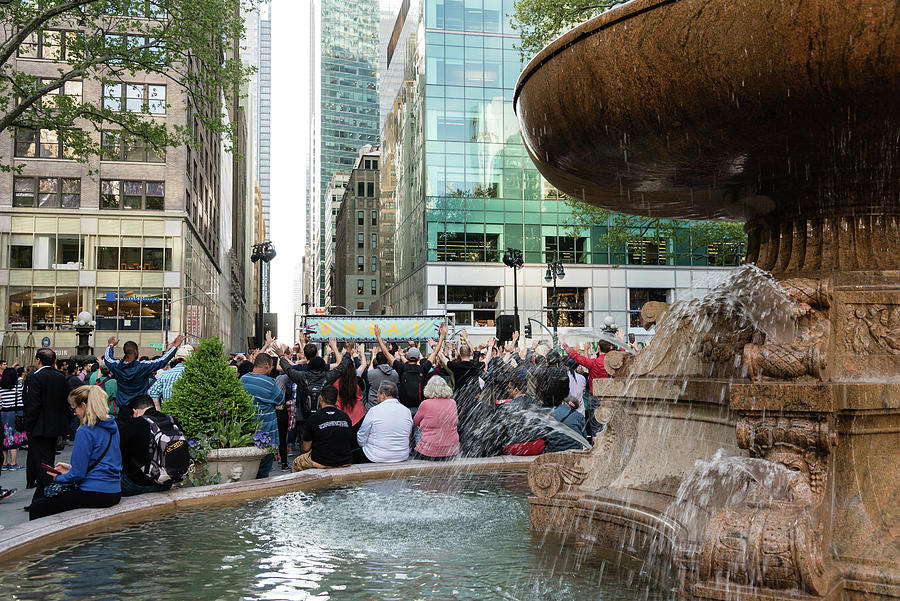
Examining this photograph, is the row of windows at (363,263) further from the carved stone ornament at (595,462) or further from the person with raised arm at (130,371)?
the carved stone ornament at (595,462)

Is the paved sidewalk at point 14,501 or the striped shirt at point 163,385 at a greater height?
the striped shirt at point 163,385

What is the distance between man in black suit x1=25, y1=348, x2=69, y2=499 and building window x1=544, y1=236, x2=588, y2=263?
43.8 meters

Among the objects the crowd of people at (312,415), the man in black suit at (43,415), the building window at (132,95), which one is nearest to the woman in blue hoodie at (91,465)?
the crowd of people at (312,415)

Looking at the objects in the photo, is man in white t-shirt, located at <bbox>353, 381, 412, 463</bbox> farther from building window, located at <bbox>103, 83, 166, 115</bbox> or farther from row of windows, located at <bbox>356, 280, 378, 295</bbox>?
row of windows, located at <bbox>356, 280, 378, 295</bbox>

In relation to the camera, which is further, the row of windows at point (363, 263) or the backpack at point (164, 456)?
the row of windows at point (363, 263)

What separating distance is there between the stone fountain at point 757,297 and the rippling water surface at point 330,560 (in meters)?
0.54

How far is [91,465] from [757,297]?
17.9 feet

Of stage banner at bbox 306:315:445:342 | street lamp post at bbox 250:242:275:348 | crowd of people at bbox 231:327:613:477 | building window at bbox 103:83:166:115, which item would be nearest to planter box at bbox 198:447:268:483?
crowd of people at bbox 231:327:613:477

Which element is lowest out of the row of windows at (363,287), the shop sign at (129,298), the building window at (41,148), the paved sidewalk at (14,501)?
the paved sidewalk at (14,501)

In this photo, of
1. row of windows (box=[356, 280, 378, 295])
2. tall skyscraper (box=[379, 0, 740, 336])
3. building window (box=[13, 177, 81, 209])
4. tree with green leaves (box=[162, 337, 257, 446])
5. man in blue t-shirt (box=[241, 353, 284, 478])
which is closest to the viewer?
tree with green leaves (box=[162, 337, 257, 446])

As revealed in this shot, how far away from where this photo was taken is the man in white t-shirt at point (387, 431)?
9.37 metres

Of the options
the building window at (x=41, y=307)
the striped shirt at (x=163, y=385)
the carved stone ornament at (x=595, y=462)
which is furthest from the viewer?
the building window at (x=41, y=307)

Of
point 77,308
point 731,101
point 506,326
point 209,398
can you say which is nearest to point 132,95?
point 77,308

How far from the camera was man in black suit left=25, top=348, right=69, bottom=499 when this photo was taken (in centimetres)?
988
